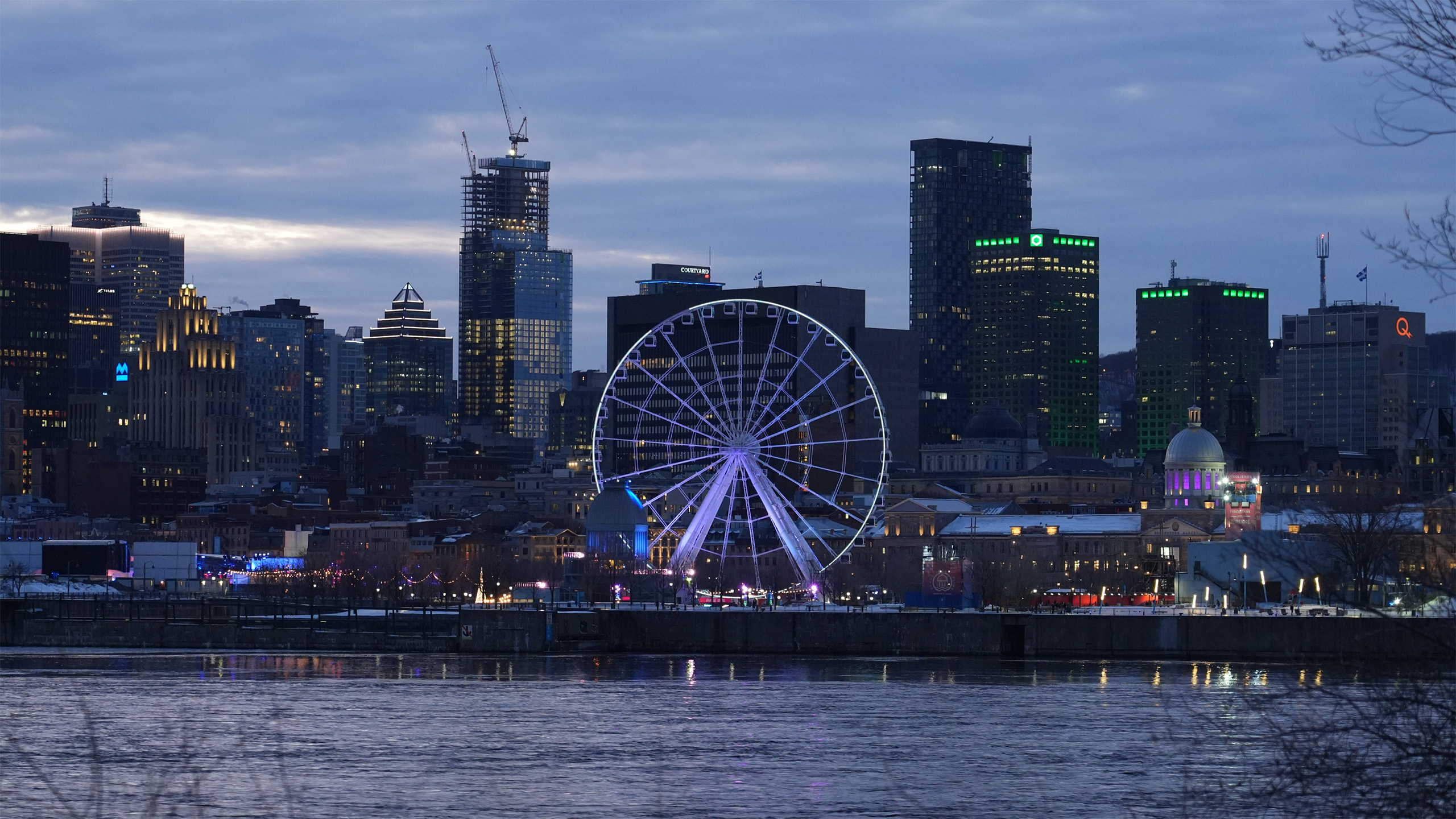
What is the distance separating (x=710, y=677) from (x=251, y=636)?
4542 cm

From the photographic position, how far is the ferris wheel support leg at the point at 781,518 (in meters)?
139

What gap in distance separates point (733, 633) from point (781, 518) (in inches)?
519

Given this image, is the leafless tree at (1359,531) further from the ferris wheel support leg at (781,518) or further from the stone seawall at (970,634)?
the ferris wheel support leg at (781,518)

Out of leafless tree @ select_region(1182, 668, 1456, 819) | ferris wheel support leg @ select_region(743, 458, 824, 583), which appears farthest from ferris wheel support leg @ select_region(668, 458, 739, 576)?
leafless tree @ select_region(1182, 668, 1456, 819)

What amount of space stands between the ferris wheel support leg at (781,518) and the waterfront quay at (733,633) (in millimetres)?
6577

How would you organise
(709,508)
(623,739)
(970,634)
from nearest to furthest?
(623,739)
(970,634)
(709,508)

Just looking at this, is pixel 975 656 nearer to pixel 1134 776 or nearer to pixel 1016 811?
pixel 1134 776

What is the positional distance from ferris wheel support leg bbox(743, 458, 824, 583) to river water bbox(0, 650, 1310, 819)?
2212 cm

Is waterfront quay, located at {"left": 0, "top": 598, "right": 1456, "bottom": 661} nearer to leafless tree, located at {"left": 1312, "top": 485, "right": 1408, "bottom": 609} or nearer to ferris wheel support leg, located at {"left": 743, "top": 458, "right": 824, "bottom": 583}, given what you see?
leafless tree, located at {"left": 1312, "top": 485, "right": 1408, "bottom": 609}

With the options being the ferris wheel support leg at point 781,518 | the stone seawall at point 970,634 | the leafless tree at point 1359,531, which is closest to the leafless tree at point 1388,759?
the leafless tree at point 1359,531

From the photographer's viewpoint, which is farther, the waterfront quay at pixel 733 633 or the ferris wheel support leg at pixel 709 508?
the ferris wheel support leg at pixel 709 508

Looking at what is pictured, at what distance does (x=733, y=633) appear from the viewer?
13500 cm

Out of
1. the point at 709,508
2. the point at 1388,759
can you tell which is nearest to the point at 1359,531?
the point at 709,508

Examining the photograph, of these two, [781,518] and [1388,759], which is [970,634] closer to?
[781,518]
